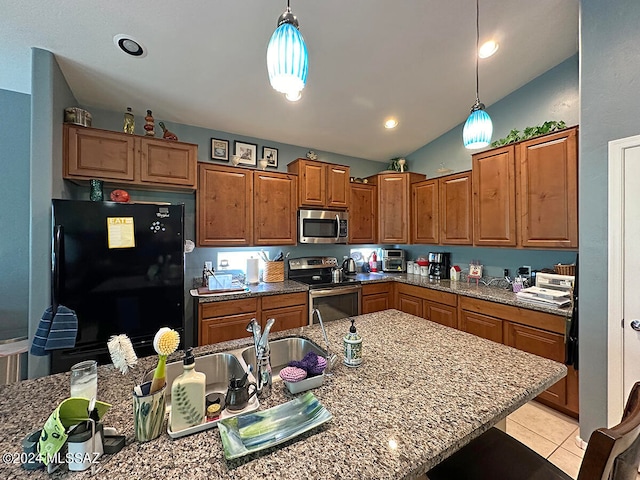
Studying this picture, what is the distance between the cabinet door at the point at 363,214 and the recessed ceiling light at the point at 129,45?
104 inches

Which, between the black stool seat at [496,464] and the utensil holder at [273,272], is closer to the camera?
the black stool seat at [496,464]

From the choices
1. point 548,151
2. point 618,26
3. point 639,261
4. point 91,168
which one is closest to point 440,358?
point 639,261

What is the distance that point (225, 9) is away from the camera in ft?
5.71

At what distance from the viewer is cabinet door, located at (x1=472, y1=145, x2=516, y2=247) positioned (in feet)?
8.90

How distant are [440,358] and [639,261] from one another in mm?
1601

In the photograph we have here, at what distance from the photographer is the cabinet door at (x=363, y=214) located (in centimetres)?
382

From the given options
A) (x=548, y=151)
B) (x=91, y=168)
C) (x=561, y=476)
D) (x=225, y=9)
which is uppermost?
(x=225, y=9)

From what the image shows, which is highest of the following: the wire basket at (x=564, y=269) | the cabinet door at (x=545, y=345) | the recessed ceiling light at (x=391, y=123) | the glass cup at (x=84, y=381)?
the recessed ceiling light at (x=391, y=123)

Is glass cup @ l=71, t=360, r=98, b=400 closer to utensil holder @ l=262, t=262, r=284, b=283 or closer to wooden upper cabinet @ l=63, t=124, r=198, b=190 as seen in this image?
wooden upper cabinet @ l=63, t=124, r=198, b=190

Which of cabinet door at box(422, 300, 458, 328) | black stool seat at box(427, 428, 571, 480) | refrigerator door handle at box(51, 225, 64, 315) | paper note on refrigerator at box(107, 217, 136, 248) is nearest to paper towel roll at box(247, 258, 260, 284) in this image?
paper note on refrigerator at box(107, 217, 136, 248)

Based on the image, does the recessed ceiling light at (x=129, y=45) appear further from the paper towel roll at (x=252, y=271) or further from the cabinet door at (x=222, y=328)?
the cabinet door at (x=222, y=328)

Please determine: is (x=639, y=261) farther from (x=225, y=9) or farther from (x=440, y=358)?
(x=225, y=9)

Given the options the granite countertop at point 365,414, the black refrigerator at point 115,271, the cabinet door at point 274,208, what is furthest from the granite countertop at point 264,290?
the granite countertop at point 365,414

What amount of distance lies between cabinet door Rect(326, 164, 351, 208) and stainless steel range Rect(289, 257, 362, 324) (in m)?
0.80
